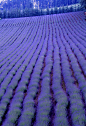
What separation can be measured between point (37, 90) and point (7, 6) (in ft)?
398

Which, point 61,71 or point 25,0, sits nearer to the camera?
point 61,71

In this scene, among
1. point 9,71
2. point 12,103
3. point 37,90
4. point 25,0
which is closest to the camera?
point 12,103

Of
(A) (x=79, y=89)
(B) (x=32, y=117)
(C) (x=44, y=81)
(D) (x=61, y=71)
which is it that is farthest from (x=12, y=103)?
(D) (x=61, y=71)

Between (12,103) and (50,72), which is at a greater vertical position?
(50,72)

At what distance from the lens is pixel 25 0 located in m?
109

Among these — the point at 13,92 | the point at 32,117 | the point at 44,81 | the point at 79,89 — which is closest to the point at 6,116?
the point at 32,117

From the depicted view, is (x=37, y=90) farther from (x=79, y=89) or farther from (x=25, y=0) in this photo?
(x=25, y=0)

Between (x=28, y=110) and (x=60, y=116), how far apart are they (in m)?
1.40

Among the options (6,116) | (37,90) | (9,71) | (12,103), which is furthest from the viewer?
(9,71)

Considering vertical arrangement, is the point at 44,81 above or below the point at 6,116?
above

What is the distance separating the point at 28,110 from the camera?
5090mm

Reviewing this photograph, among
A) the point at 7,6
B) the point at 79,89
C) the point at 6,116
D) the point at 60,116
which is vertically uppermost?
the point at 7,6

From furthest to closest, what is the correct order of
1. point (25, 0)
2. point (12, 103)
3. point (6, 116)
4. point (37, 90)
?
point (25, 0) → point (37, 90) → point (12, 103) → point (6, 116)

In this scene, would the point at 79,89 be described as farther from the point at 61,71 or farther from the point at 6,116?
the point at 6,116
